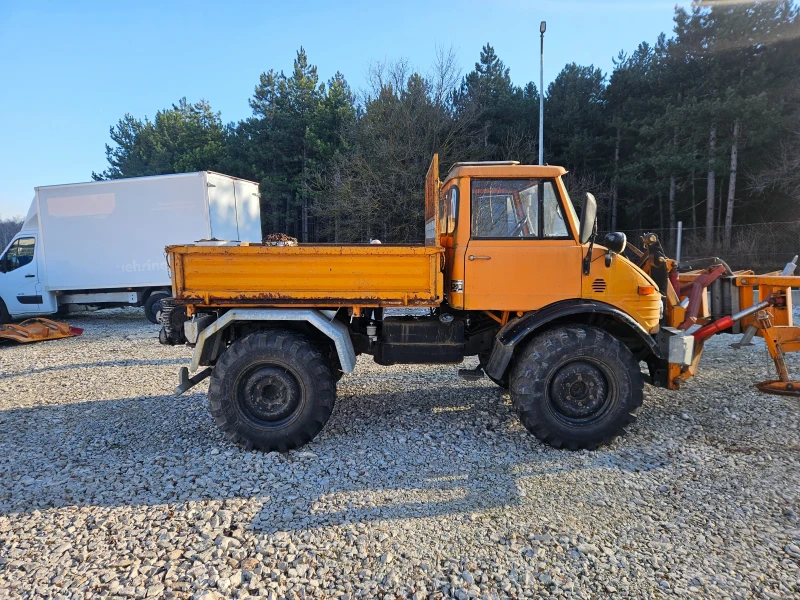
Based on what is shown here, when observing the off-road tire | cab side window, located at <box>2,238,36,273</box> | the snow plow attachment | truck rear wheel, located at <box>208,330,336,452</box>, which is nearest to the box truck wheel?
the snow plow attachment

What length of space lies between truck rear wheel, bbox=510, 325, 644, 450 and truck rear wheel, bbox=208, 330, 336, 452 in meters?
1.81

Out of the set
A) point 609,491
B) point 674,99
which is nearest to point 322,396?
point 609,491

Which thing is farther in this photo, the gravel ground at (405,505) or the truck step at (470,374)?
the truck step at (470,374)

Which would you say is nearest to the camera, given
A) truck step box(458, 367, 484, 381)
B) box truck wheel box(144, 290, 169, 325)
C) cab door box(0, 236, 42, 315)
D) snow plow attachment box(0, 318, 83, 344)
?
truck step box(458, 367, 484, 381)

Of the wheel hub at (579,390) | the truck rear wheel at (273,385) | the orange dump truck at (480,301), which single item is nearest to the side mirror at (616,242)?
the orange dump truck at (480,301)

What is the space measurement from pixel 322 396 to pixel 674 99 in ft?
78.0

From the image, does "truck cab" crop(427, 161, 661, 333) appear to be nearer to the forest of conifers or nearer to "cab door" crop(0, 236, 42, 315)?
"cab door" crop(0, 236, 42, 315)

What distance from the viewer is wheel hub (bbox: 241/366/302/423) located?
14.1ft

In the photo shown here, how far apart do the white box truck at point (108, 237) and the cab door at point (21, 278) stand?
2 cm

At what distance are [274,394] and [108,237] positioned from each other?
9924 millimetres

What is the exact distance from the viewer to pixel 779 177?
18.6 m

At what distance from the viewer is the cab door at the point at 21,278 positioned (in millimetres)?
12062

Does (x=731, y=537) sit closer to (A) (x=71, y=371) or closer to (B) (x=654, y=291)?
(B) (x=654, y=291)

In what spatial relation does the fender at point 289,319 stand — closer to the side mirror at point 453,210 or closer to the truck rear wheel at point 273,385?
the truck rear wheel at point 273,385
